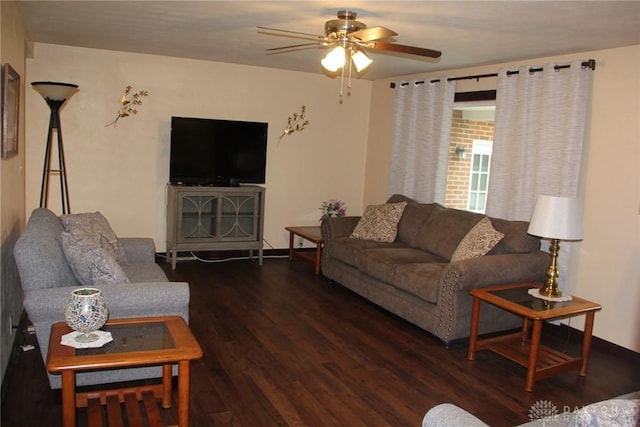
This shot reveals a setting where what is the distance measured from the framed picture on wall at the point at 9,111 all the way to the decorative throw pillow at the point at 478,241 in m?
3.30

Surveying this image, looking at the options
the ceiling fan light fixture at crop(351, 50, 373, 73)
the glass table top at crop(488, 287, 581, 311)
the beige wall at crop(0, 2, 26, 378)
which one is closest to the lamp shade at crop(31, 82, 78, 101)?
the beige wall at crop(0, 2, 26, 378)

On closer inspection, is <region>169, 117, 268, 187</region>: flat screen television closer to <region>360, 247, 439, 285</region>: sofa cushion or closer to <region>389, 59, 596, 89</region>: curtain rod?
<region>389, 59, 596, 89</region>: curtain rod

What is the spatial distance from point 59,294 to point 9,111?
1.30 m

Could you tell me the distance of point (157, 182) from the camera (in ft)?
19.6

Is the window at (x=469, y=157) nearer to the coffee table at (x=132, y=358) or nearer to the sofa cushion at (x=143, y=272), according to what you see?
the sofa cushion at (x=143, y=272)

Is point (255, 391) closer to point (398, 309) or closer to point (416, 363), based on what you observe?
point (416, 363)

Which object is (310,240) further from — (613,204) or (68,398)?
(68,398)

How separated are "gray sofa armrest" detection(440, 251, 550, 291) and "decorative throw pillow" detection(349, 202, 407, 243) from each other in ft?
4.65

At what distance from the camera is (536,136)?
455cm

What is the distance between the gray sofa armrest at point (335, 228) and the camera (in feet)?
17.9

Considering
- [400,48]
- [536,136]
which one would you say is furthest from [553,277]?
[400,48]

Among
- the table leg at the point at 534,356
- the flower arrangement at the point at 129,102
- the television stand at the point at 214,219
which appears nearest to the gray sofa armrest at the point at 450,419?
the table leg at the point at 534,356

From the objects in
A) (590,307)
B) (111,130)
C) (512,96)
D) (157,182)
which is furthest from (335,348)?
(111,130)

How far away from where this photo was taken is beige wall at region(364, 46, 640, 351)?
12.8 ft
